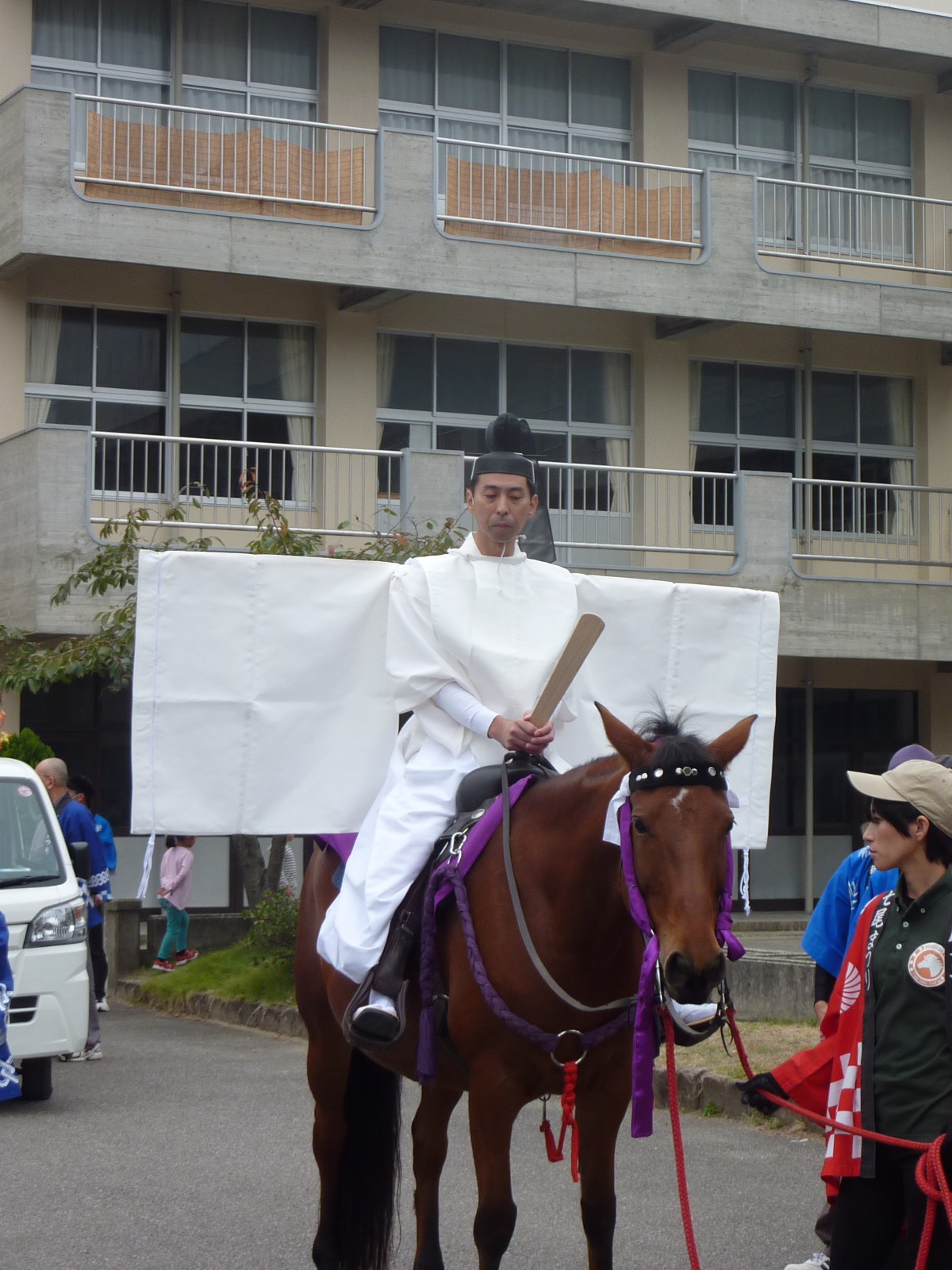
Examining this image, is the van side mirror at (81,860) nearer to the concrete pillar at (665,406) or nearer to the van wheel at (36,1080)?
the van wheel at (36,1080)

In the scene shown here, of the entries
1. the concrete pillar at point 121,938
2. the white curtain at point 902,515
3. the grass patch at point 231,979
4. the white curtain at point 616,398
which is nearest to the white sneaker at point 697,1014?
the grass patch at point 231,979

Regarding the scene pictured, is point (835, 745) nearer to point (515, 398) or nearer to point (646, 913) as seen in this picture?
point (515, 398)

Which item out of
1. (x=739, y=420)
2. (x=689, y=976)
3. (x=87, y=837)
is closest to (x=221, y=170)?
(x=739, y=420)

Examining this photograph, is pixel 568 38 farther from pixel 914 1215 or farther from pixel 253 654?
pixel 914 1215

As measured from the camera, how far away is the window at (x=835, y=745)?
24625 millimetres

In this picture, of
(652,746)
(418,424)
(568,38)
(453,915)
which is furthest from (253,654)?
(568,38)

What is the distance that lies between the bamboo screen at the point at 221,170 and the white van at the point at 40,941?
11450mm

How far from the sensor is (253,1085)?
38.7 feet

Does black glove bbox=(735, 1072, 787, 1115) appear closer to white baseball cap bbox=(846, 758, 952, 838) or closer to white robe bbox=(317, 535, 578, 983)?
white baseball cap bbox=(846, 758, 952, 838)

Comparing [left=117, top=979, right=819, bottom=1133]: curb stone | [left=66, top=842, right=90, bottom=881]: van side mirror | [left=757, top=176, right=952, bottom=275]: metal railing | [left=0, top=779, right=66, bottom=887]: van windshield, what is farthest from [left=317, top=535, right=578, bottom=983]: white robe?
[left=757, top=176, right=952, bottom=275]: metal railing

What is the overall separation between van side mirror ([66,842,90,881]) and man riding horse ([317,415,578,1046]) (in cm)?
592

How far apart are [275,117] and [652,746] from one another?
1956 cm

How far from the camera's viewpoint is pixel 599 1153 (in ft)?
17.7

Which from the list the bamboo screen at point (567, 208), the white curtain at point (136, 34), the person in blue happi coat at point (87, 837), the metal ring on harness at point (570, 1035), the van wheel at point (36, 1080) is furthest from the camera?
the bamboo screen at point (567, 208)
